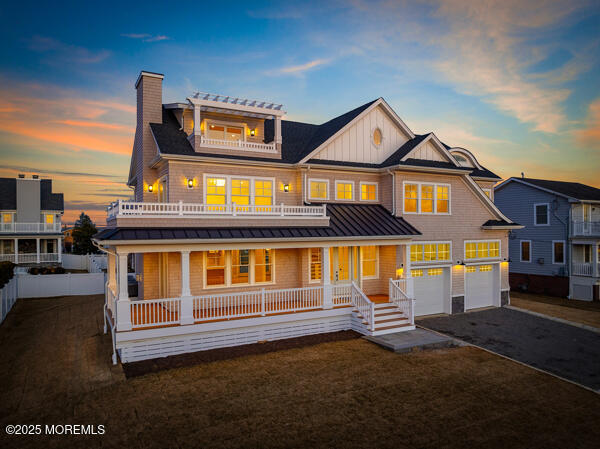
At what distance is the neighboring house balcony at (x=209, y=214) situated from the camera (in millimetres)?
11654

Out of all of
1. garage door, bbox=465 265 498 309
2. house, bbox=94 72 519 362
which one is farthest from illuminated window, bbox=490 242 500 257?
garage door, bbox=465 265 498 309

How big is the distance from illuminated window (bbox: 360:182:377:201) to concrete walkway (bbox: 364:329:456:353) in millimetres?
6900

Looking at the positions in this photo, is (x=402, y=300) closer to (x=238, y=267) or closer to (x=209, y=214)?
(x=238, y=267)

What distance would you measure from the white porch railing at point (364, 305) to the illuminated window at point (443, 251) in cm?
589

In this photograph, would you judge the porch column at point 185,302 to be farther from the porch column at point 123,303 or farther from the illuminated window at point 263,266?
the illuminated window at point 263,266

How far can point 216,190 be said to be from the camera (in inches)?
578

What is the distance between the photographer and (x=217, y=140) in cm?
1478

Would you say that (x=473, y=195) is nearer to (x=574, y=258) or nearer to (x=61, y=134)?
(x=574, y=258)

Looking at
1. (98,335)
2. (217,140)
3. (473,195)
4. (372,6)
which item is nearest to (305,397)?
(98,335)

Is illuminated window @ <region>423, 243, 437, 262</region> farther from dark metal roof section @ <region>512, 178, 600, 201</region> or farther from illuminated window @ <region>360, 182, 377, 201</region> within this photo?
dark metal roof section @ <region>512, 178, 600, 201</region>

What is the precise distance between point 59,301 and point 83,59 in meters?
14.0

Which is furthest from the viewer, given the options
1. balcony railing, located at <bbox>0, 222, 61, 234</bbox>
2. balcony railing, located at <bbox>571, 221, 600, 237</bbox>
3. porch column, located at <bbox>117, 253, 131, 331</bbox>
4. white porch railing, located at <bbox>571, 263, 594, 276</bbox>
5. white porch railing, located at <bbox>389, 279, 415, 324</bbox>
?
balcony railing, located at <bbox>0, 222, 61, 234</bbox>

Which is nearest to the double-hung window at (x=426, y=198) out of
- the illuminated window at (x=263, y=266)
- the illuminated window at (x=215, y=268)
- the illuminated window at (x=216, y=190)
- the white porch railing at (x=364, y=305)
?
the white porch railing at (x=364, y=305)

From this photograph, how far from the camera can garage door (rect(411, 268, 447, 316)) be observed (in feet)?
56.1
